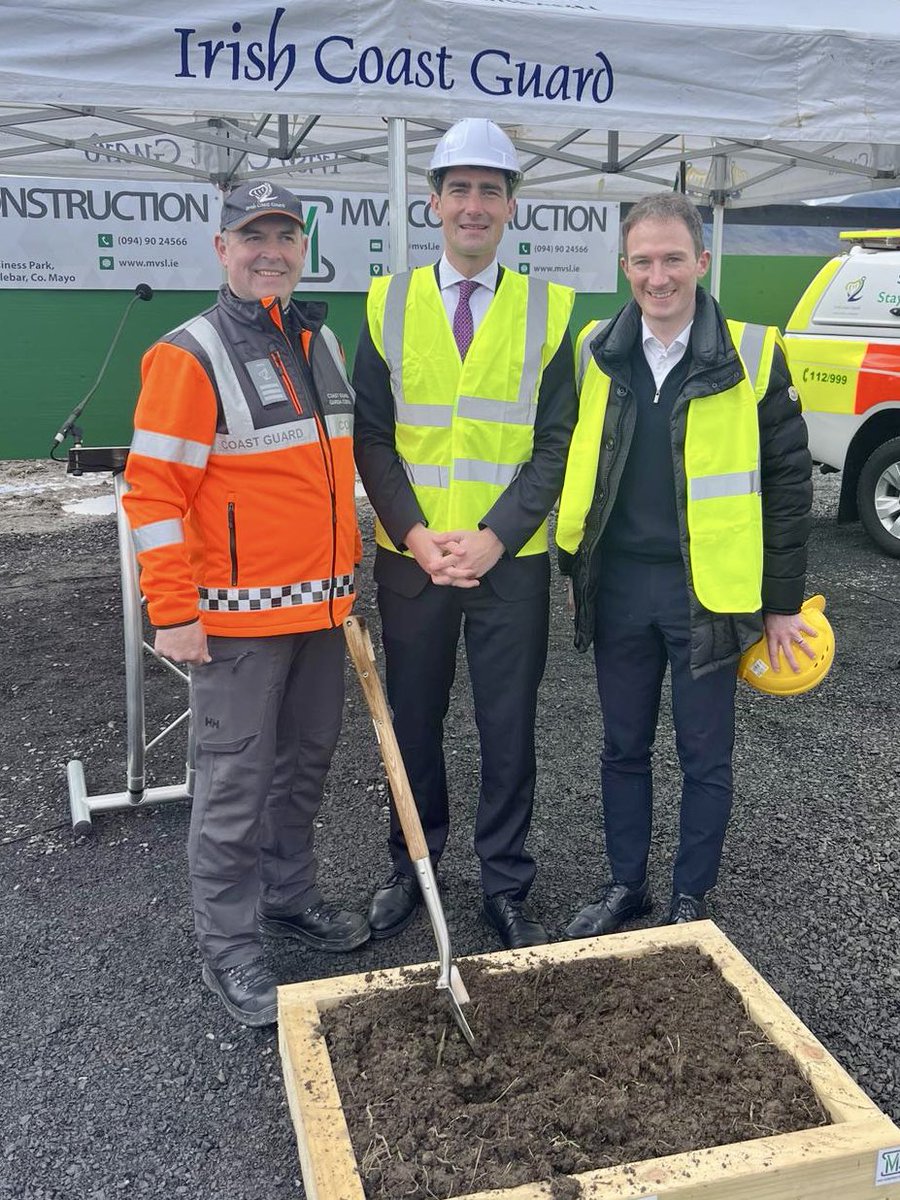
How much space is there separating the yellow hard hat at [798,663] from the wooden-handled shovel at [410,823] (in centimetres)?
105

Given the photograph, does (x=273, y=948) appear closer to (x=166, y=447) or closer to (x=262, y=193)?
(x=166, y=447)

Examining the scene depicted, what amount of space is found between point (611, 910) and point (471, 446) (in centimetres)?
140

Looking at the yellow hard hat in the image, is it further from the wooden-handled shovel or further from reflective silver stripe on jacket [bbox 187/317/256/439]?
reflective silver stripe on jacket [bbox 187/317/256/439]

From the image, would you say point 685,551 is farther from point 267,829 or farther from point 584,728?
point 584,728

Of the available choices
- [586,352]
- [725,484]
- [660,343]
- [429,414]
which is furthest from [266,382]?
[725,484]

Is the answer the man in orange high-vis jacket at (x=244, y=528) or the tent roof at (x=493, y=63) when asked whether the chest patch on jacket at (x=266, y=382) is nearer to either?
the man in orange high-vis jacket at (x=244, y=528)

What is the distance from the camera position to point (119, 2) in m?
3.14

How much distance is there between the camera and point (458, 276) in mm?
2744

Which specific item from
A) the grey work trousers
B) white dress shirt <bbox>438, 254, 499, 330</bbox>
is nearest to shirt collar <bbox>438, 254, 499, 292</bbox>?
white dress shirt <bbox>438, 254, 499, 330</bbox>

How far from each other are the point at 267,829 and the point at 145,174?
684 cm

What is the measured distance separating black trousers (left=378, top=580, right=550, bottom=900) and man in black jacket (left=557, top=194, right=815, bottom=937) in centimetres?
21

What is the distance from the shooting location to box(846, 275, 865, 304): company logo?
25.0 feet

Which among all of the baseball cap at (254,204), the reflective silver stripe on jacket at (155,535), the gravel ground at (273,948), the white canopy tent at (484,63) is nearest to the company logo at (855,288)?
the gravel ground at (273,948)

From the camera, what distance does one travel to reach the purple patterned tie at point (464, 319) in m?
2.75
